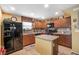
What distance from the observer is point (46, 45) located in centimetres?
200

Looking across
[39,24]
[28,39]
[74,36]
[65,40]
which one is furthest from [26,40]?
[74,36]

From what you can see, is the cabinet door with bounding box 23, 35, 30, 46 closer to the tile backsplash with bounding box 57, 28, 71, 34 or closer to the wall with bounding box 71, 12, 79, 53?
the tile backsplash with bounding box 57, 28, 71, 34

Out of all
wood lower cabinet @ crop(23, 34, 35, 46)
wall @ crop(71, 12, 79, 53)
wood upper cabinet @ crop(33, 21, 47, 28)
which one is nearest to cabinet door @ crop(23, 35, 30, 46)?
wood lower cabinet @ crop(23, 34, 35, 46)

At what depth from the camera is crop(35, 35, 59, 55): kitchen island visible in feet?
6.44

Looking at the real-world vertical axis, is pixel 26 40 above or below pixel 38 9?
below

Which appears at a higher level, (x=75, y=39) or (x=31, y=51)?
(x=75, y=39)

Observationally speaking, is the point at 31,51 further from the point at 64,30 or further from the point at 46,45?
the point at 64,30

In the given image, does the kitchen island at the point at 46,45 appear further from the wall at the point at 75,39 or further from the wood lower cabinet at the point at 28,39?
the wall at the point at 75,39

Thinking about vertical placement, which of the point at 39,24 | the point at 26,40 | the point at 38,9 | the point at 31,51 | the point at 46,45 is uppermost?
the point at 38,9

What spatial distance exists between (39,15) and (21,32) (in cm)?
50

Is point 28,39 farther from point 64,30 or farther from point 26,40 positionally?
point 64,30

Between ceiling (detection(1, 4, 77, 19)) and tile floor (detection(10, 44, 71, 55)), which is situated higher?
ceiling (detection(1, 4, 77, 19))

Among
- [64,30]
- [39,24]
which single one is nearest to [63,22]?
[64,30]

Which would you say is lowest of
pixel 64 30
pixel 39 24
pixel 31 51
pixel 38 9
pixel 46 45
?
pixel 31 51
